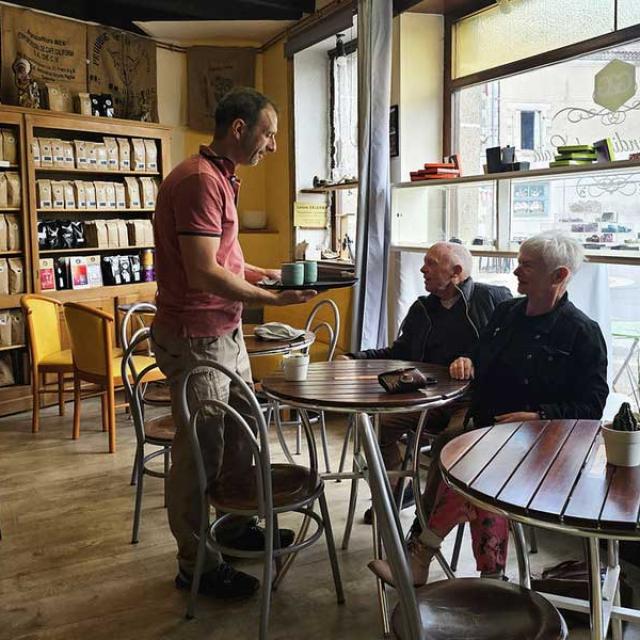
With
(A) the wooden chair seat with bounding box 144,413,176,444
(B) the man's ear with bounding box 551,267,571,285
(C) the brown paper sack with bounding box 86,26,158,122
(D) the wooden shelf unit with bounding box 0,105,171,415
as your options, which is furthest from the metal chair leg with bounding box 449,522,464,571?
(C) the brown paper sack with bounding box 86,26,158,122

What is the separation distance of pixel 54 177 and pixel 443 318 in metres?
3.49

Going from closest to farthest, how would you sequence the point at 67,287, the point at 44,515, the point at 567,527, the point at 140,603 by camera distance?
the point at 567,527 → the point at 140,603 → the point at 44,515 → the point at 67,287

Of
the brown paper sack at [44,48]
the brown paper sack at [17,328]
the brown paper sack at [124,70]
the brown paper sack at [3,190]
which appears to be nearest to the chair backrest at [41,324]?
the brown paper sack at [17,328]

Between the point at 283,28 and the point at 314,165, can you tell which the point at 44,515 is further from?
the point at 283,28

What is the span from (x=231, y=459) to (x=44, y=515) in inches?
44.9

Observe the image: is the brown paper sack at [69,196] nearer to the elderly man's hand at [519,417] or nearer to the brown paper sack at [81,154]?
the brown paper sack at [81,154]

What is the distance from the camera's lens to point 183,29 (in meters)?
5.38

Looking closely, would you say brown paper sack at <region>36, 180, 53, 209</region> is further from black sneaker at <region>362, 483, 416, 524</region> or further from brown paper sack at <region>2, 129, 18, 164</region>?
black sneaker at <region>362, 483, 416, 524</region>

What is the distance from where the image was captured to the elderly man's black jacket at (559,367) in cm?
228

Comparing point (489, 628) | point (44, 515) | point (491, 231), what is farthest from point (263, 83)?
point (489, 628)

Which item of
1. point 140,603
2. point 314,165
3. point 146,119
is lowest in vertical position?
point 140,603

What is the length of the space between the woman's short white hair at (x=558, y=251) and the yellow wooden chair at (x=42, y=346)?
300 centimetres

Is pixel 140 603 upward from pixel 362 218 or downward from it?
downward

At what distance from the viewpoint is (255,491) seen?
88.0 inches
